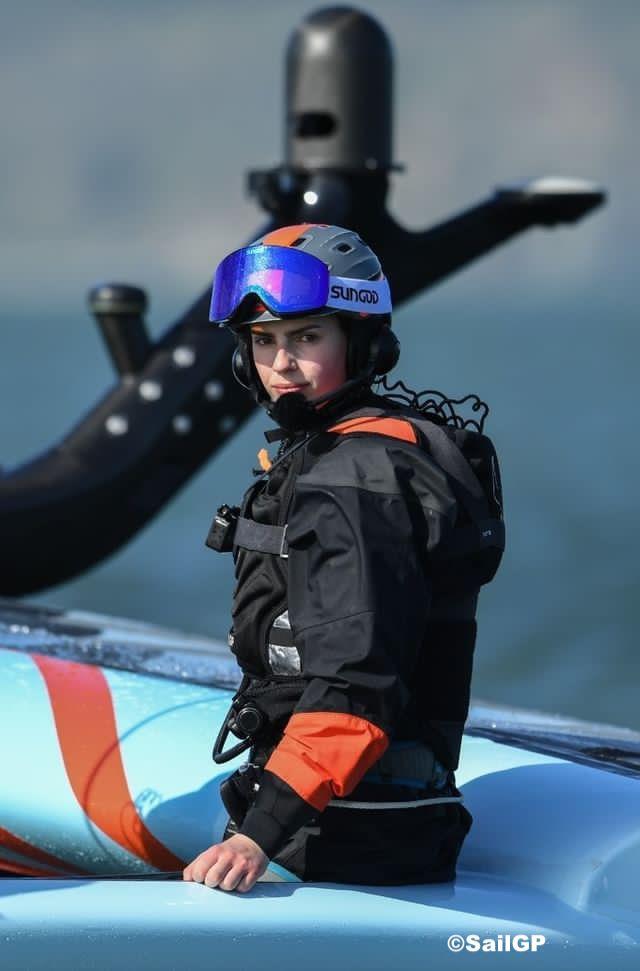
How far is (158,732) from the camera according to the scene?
105 inches

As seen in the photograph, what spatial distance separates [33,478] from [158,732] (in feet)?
8.93

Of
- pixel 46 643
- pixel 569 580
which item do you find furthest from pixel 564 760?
pixel 569 580

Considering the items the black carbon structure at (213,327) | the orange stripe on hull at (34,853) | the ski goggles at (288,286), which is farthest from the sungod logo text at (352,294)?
the black carbon structure at (213,327)

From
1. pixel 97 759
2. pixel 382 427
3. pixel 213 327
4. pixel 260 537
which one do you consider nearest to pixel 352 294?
pixel 382 427

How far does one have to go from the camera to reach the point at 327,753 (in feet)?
5.98

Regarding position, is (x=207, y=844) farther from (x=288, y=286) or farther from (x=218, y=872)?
(x=288, y=286)

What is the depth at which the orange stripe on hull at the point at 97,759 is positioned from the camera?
2.50m

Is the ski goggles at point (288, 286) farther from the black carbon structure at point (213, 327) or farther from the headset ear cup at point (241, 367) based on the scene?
the black carbon structure at point (213, 327)

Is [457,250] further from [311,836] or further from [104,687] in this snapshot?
[311,836]

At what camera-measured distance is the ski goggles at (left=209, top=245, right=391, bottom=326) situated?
1.95 metres

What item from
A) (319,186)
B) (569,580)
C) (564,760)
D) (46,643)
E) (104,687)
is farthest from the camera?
(569,580)

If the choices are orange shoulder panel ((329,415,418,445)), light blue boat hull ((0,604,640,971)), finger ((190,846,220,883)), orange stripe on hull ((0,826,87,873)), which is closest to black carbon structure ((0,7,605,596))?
light blue boat hull ((0,604,640,971))

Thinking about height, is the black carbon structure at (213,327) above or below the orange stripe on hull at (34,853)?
above

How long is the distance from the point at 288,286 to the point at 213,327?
3313 mm
